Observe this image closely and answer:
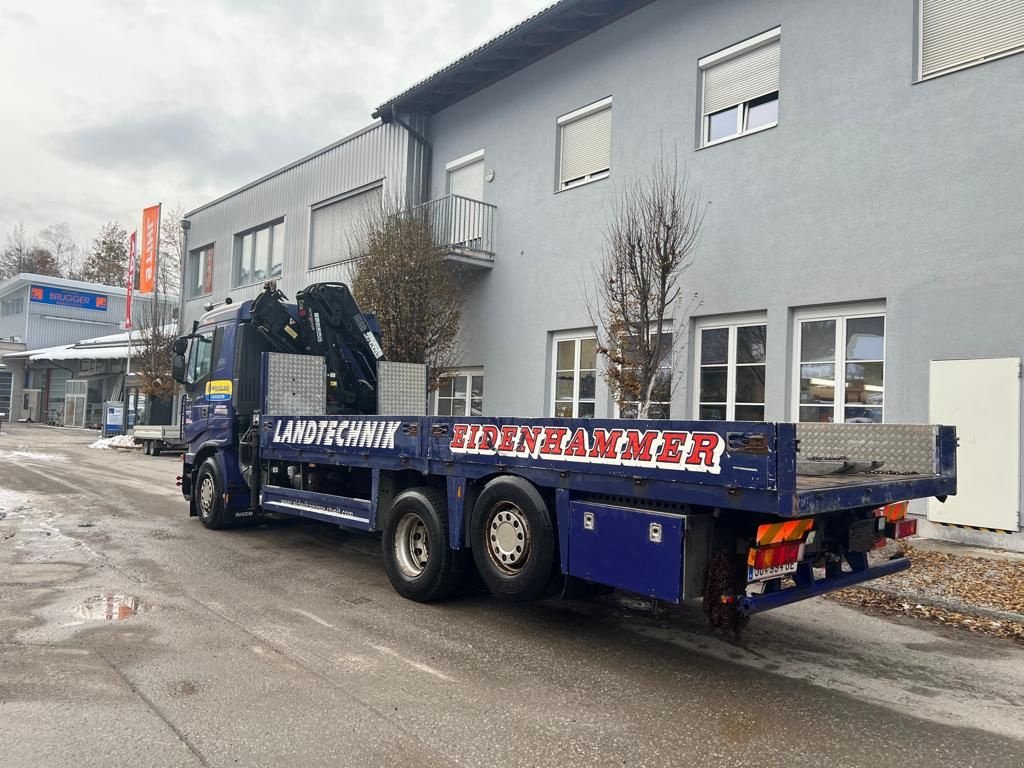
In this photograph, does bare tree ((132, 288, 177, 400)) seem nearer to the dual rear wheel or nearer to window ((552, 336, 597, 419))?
window ((552, 336, 597, 419))

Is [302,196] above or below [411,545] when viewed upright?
above

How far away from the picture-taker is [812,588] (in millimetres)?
4613

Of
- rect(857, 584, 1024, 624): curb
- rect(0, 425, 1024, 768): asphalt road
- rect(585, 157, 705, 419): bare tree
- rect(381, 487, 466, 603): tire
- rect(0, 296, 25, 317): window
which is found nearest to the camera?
rect(0, 425, 1024, 768): asphalt road

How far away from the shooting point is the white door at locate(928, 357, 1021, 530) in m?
8.12

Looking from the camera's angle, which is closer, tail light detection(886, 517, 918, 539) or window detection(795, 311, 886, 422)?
tail light detection(886, 517, 918, 539)

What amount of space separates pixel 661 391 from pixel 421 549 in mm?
6443

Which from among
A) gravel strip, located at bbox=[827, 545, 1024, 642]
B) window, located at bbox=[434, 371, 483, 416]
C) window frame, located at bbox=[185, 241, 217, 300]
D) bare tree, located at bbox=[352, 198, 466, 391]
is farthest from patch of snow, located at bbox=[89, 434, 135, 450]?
gravel strip, located at bbox=[827, 545, 1024, 642]

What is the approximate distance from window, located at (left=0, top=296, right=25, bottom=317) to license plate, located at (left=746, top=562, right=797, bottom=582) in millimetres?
57978

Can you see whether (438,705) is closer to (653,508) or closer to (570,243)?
(653,508)

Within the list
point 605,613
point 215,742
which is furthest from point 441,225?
point 215,742

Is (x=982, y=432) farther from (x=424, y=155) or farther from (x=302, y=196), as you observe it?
(x=302, y=196)

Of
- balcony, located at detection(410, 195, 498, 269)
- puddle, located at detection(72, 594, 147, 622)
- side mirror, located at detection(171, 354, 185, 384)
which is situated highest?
balcony, located at detection(410, 195, 498, 269)

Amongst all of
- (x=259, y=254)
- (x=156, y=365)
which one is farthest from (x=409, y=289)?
(x=156, y=365)

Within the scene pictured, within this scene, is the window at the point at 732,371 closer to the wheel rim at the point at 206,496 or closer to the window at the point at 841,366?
the window at the point at 841,366
